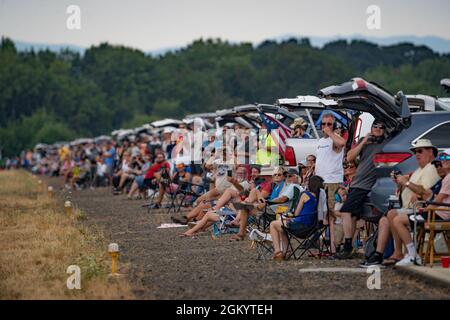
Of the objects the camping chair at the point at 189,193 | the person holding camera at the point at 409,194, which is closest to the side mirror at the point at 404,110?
the person holding camera at the point at 409,194

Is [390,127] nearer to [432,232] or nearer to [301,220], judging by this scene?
[301,220]

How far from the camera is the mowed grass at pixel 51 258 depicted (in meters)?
13.9

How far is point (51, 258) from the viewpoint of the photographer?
17.9m

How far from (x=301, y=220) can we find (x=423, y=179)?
7.39 ft

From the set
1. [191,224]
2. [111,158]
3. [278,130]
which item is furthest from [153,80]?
[191,224]

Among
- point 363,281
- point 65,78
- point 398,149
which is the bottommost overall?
point 363,281

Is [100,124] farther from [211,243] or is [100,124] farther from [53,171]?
[211,243]

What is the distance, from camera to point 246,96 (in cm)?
15512

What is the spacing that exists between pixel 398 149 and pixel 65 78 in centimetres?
15632

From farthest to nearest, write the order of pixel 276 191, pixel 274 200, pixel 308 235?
pixel 276 191, pixel 274 200, pixel 308 235

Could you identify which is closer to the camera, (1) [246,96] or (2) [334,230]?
(2) [334,230]

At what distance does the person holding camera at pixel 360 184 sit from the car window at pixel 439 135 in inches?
26.8

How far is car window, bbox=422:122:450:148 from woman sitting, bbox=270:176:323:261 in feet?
5.49

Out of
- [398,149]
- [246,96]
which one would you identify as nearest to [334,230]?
[398,149]
